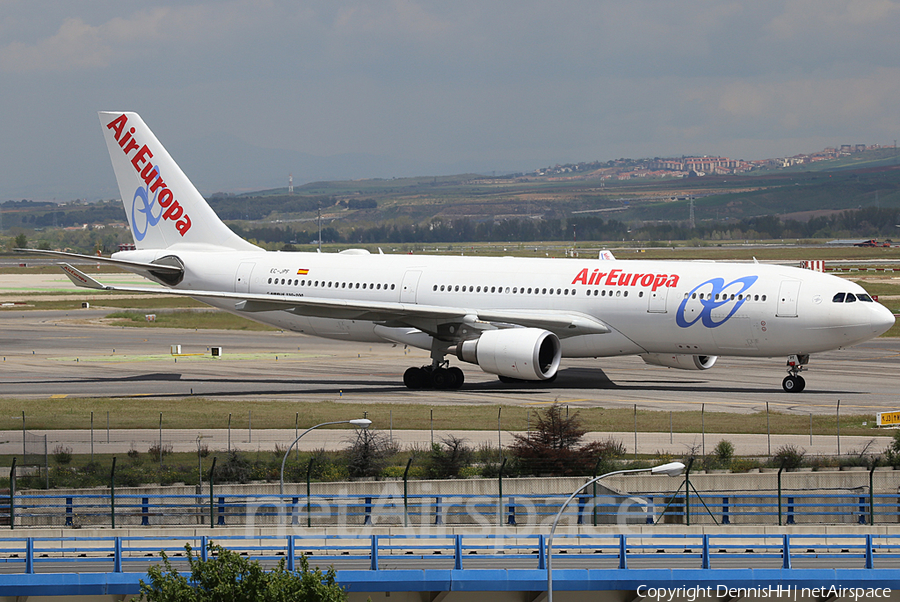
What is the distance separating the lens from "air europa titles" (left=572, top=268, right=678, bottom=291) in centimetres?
4575

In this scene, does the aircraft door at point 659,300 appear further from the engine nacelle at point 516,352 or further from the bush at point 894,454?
the bush at point 894,454

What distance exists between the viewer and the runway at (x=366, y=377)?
45844mm

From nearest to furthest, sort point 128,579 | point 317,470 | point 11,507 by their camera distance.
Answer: point 128,579
point 11,507
point 317,470

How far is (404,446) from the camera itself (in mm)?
36219

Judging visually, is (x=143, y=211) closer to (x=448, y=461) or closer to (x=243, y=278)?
(x=243, y=278)

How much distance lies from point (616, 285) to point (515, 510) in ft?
60.2

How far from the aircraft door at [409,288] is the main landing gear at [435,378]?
10.8ft

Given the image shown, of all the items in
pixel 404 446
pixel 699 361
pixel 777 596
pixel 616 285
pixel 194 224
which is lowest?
pixel 777 596

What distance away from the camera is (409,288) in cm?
5069

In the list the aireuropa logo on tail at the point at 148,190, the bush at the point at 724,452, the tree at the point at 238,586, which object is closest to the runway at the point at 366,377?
the bush at the point at 724,452

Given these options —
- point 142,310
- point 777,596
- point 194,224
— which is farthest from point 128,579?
point 142,310

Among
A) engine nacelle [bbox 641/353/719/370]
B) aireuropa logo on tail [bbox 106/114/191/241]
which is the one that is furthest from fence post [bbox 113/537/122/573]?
aireuropa logo on tail [bbox 106/114/191/241]

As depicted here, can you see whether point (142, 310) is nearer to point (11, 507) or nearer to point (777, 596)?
point (11, 507)

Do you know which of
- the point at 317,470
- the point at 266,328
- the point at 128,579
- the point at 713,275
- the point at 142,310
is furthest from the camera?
the point at 142,310
